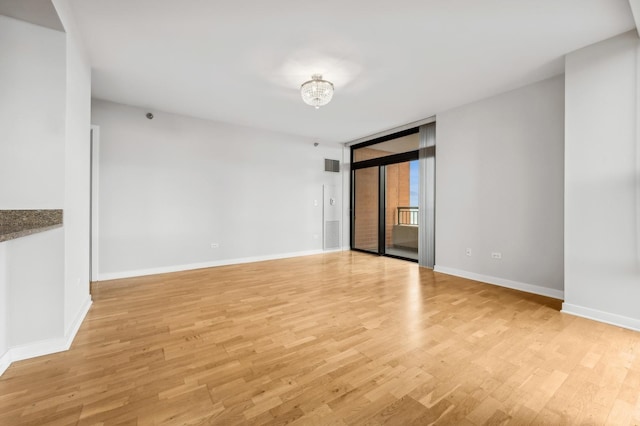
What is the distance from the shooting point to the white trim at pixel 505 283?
3395mm

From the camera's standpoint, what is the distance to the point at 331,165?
6.68 meters

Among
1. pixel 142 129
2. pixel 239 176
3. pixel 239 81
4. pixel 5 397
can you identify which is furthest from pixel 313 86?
pixel 5 397

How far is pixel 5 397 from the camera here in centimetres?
157

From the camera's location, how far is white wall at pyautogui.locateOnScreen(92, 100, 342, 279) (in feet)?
13.8

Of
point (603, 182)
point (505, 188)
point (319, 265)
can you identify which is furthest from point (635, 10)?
point (319, 265)

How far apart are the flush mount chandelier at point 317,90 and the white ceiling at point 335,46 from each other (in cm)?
11

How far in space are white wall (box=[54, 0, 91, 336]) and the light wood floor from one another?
0.33 meters

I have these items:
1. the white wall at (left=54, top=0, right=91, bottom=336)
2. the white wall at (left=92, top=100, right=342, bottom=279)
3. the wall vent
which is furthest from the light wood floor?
the wall vent

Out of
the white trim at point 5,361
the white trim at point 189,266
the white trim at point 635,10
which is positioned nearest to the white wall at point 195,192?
the white trim at point 189,266

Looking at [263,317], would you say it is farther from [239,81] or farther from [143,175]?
[143,175]

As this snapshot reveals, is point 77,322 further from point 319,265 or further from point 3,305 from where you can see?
point 319,265

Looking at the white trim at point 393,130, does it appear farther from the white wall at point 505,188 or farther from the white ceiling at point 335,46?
the white ceiling at point 335,46

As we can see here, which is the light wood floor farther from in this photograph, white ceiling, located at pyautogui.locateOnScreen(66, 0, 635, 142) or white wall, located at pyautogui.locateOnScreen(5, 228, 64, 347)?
white ceiling, located at pyautogui.locateOnScreen(66, 0, 635, 142)

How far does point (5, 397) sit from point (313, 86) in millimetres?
3623
